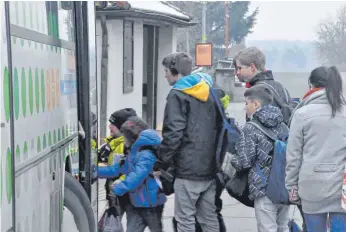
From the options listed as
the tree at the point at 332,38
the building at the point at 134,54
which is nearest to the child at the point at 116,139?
the building at the point at 134,54

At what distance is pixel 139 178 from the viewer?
4832 mm

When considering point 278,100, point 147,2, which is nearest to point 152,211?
point 278,100

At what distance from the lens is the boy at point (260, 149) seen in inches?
185

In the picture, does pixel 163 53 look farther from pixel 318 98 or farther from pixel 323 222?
pixel 323 222

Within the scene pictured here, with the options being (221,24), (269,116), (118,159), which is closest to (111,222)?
(118,159)

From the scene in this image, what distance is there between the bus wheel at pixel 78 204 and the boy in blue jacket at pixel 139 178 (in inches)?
23.8

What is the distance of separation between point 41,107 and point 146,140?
1832mm

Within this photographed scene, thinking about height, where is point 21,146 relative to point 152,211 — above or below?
above

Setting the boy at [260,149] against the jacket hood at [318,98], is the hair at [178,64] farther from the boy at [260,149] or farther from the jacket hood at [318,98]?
the jacket hood at [318,98]

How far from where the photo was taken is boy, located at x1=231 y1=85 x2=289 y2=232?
4.69 metres

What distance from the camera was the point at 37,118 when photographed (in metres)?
3.02

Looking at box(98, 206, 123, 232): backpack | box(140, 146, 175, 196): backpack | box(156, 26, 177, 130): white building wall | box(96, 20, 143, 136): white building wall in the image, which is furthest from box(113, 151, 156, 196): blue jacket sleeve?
box(156, 26, 177, 130): white building wall

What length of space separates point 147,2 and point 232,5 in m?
35.7

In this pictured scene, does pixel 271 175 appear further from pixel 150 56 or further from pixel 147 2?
pixel 150 56
